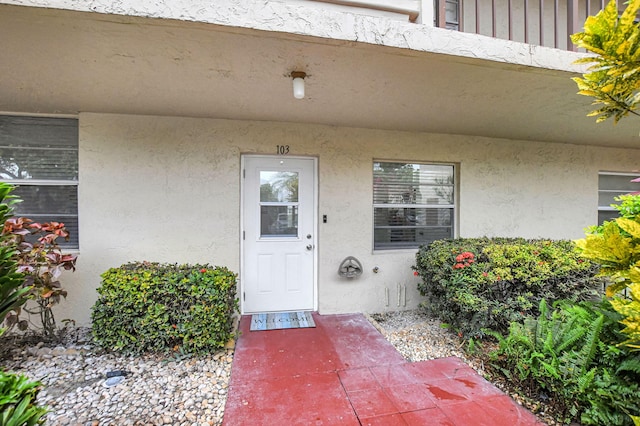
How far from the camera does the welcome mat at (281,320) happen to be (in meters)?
3.50

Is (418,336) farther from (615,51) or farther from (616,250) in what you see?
(615,51)

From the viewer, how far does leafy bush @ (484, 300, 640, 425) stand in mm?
1827

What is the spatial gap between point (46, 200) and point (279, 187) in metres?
2.80

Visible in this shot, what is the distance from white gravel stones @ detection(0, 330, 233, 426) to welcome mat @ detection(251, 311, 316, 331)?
0.65 meters

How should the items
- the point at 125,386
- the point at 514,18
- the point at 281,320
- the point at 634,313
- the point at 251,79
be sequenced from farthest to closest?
the point at 514,18
the point at 281,320
the point at 251,79
the point at 125,386
the point at 634,313

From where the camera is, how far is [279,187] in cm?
389

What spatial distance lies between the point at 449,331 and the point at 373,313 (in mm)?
1021

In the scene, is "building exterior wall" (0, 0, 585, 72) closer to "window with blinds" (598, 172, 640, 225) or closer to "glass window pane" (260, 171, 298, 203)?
"glass window pane" (260, 171, 298, 203)

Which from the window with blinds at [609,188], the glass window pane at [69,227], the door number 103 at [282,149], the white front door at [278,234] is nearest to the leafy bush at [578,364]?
the white front door at [278,234]

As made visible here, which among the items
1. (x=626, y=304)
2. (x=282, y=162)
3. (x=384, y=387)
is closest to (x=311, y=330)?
(x=384, y=387)

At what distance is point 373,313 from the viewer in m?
4.01

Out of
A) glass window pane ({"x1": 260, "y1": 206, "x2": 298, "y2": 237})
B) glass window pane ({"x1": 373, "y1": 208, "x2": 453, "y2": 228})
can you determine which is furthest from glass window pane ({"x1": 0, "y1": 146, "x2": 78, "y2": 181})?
glass window pane ({"x1": 373, "y1": 208, "x2": 453, "y2": 228})

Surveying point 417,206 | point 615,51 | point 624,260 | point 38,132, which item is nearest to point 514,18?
point 417,206

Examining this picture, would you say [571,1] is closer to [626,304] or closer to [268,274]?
[626,304]
